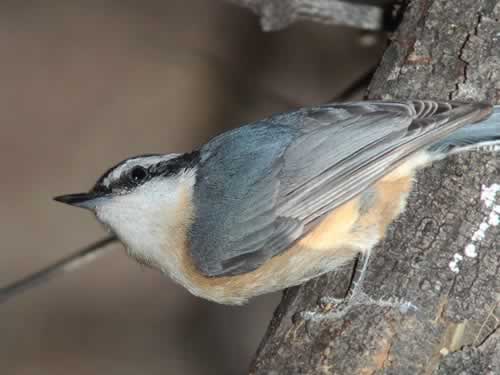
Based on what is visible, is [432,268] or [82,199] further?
[82,199]

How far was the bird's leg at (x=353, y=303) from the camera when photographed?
312 cm

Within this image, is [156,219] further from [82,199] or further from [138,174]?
[82,199]

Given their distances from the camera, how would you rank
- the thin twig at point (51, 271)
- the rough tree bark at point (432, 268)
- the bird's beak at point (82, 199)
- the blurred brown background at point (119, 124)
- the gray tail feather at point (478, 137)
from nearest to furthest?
the rough tree bark at point (432, 268), the gray tail feather at point (478, 137), the bird's beak at point (82, 199), the thin twig at point (51, 271), the blurred brown background at point (119, 124)

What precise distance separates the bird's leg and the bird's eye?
91 centimetres

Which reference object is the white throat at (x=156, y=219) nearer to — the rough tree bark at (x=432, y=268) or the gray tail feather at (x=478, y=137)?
the rough tree bark at (x=432, y=268)

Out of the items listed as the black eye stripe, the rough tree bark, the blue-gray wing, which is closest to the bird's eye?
the black eye stripe

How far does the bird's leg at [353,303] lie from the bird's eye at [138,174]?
0.91 metres

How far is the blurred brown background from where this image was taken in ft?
21.2

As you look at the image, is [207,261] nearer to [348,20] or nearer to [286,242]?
[286,242]

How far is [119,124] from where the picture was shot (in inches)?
287

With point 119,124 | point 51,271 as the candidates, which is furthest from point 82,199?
point 119,124

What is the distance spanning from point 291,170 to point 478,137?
0.80 meters

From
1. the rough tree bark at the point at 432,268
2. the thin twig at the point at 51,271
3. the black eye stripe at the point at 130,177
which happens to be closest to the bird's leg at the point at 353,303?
the rough tree bark at the point at 432,268

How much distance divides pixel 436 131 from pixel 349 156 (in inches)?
15.0
